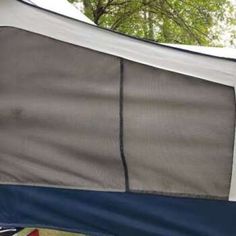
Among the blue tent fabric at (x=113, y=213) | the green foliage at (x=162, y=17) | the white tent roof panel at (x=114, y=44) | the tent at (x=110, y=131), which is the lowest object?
the blue tent fabric at (x=113, y=213)

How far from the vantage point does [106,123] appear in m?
2.59

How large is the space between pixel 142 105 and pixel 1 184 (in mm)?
935

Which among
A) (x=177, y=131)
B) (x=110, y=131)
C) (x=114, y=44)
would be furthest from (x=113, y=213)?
(x=114, y=44)

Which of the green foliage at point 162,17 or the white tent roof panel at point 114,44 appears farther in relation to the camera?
the green foliage at point 162,17

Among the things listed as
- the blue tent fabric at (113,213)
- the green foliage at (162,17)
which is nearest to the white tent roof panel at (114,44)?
the blue tent fabric at (113,213)

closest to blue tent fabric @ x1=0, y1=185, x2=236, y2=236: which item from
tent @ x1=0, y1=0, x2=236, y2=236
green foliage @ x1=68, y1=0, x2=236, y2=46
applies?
tent @ x1=0, y1=0, x2=236, y2=236

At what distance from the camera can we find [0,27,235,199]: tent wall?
2477mm

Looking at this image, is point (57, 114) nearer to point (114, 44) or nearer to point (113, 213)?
point (114, 44)

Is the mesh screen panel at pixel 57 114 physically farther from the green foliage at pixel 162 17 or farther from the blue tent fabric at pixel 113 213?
the green foliage at pixel 162 17

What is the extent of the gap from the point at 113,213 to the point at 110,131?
44 centimetres

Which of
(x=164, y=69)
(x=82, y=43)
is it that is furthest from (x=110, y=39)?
(x=164, y=69)

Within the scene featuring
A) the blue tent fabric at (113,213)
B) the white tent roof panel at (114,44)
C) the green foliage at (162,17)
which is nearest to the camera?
the white tent roof panel at (114,44)

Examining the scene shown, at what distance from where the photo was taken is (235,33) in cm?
1201

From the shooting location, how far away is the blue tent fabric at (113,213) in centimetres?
254
